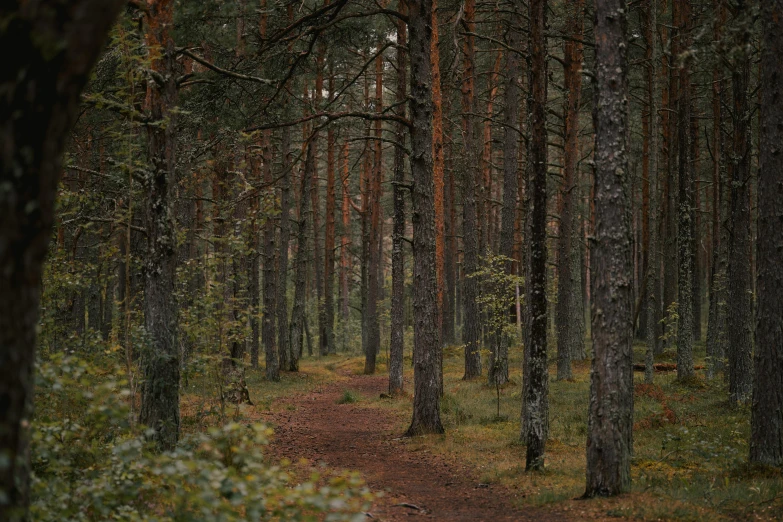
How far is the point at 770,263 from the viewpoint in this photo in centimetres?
880

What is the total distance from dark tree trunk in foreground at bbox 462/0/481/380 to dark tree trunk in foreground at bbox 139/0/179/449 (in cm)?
1066

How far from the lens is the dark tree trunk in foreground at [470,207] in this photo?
18.4 m

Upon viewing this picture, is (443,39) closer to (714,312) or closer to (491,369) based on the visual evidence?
(491,369)

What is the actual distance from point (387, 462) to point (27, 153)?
8903 millimetres

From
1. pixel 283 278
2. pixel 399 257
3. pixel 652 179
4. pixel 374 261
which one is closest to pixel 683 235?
pixel 652 179

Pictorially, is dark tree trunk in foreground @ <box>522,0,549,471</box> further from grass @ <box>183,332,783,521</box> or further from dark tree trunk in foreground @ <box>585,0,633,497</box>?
dark tree trunk in foreground @ <box>585,0,633,497</box>

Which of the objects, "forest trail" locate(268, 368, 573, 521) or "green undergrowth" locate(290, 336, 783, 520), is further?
"forest trail" locate(268, 368, 573, 521)

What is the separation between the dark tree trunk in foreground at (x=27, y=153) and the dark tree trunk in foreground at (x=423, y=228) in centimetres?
937

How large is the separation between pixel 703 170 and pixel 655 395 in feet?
65.9

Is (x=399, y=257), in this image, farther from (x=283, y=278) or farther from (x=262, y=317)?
(x=262, y=317)

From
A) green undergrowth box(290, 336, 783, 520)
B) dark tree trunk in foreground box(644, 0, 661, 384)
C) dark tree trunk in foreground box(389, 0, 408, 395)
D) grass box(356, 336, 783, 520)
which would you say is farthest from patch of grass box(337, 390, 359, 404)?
dark tree trunk in foreground box(644, 0, 661, 384)

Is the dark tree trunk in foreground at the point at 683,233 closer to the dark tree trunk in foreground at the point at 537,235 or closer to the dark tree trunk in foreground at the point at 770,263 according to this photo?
the dark tree trunk in foreground at the point at 770,263

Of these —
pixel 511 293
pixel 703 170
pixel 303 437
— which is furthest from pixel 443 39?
pixel 703 170

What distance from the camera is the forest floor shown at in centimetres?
718
